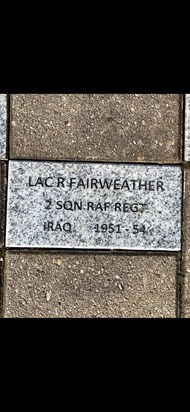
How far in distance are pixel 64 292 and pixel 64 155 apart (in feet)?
2.01

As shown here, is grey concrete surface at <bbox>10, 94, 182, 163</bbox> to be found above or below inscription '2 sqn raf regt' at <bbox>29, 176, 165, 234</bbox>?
above

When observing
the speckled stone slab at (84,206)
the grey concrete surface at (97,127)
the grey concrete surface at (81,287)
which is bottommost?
the grey concrete surface at (81,287)

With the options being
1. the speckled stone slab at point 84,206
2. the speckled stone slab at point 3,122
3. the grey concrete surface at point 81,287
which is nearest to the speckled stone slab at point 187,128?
the speckled stone slab at point 84,206

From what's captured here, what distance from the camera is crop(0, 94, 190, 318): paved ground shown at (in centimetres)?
290

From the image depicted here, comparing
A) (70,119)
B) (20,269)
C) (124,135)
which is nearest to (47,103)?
(70,119)

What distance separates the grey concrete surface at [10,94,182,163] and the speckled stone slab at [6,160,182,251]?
6 centimetres

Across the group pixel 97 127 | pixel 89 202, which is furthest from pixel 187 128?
pixel 89 202

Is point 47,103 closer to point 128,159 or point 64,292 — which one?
point 128,159

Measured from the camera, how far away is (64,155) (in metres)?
2.89

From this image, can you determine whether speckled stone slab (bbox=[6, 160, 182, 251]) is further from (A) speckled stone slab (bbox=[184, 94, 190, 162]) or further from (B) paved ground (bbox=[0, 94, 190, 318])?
(A) speckled stone slab (bbox=[184, 94, 190, 162])

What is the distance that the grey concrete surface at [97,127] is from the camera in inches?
114

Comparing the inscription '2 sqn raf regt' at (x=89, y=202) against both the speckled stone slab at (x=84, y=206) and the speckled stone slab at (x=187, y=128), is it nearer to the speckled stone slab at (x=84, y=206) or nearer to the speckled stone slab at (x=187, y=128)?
the speckled stone slab at (x=84, y=206)

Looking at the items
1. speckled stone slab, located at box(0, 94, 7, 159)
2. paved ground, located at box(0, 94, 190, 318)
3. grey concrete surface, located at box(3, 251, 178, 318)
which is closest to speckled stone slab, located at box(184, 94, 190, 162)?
paved ground, located at box(0, 94, 190, 318)

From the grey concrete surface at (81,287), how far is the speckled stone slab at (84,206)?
0.07m
